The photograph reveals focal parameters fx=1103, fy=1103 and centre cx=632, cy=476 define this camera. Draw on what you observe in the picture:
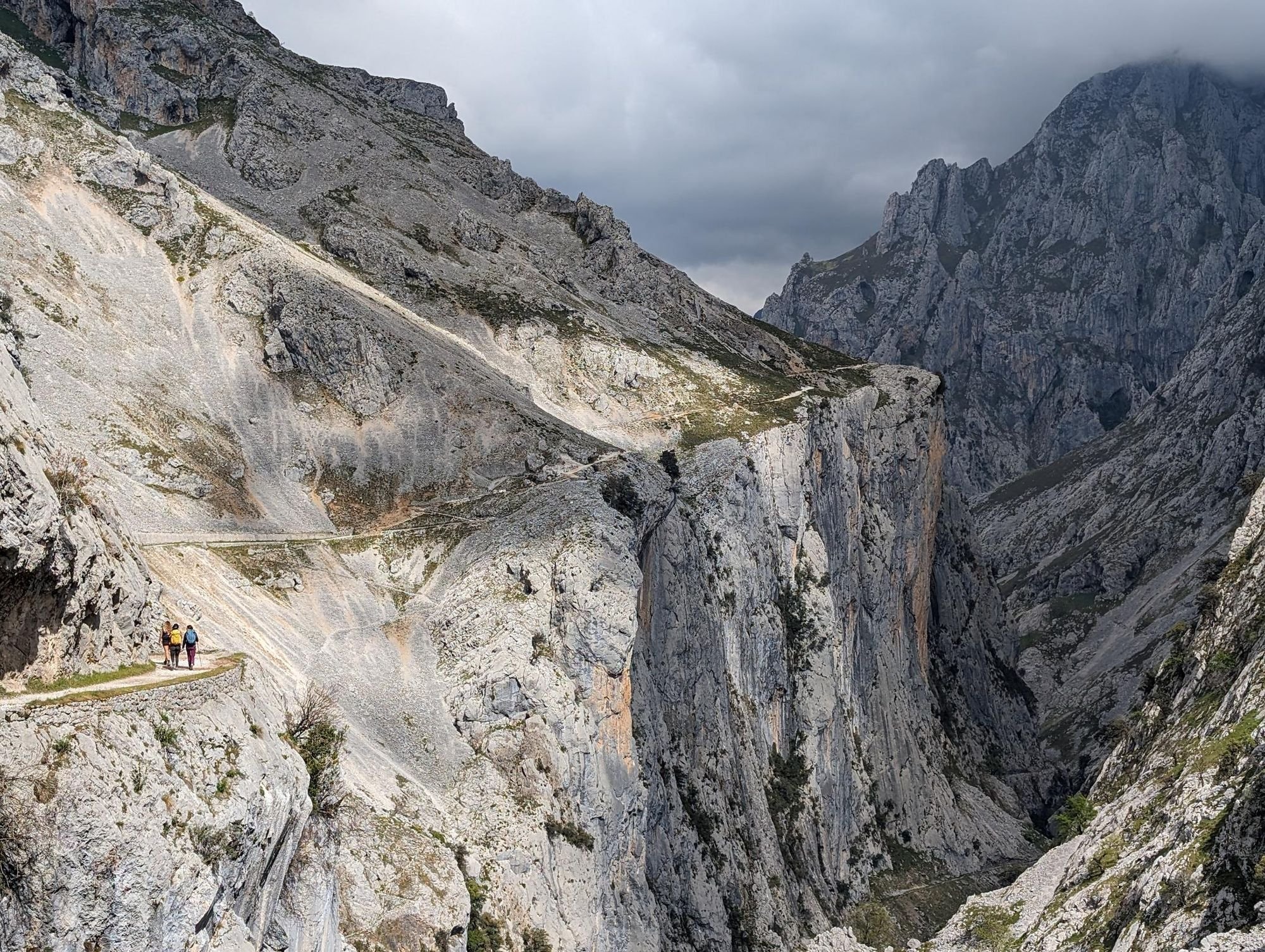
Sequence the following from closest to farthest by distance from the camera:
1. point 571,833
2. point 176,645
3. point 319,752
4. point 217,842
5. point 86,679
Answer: point 217,842
point 86,679
point 176,645
point 319,752
point 571,833

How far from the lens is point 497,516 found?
79.6m

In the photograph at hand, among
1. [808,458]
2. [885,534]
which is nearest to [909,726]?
[885,534]

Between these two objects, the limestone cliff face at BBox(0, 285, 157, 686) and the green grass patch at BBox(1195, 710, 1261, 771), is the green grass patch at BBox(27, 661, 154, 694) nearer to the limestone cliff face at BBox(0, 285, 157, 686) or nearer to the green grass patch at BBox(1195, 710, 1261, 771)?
the limestone cliff face at BBox(0, 285, 157, 686)

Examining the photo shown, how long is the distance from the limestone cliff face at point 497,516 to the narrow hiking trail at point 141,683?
6.96 meters

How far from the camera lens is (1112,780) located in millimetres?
76188

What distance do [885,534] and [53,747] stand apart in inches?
4774

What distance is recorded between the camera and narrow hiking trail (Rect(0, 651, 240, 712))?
98.4 feet

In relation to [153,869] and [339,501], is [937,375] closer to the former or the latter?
[339,501]

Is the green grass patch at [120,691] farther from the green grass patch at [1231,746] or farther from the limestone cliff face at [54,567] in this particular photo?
the green grass patch at [1231,746]

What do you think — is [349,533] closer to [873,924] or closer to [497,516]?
[497,516]

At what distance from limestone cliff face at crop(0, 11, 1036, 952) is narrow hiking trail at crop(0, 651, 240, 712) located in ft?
22.8

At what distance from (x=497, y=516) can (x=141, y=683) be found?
4593 cm

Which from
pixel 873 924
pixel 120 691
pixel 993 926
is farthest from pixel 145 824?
pixel 873 924

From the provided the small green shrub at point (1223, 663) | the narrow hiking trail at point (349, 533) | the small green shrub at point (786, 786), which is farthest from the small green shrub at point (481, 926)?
the small green shrub at point (786, 786)
